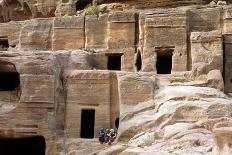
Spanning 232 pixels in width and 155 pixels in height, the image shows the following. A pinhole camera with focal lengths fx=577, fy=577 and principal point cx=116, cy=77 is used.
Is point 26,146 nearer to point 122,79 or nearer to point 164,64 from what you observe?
point 122,79

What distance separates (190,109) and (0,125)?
7182 mm

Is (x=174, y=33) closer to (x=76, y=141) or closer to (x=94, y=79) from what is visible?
(x=94, y=79)

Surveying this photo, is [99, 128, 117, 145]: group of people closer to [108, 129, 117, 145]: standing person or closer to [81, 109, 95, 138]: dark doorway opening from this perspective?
[108, 129, 117, 145]: standing person

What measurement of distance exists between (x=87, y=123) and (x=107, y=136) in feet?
9.21

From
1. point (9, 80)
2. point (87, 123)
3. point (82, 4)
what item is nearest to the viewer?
point (87, 123)

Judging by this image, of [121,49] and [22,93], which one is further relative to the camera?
[121,49]

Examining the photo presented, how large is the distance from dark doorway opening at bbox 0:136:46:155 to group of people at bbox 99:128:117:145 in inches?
167

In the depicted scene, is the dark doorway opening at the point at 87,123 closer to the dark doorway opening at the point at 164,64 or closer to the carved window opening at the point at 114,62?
the carved window opening at the point at 114,62

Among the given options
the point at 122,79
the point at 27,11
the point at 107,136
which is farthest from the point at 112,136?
the point at 27,11

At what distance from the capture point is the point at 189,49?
→ 83.8 ft

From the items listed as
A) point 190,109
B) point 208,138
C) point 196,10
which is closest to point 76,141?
point 190,109

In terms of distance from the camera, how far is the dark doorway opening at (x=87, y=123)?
2333 centimetres

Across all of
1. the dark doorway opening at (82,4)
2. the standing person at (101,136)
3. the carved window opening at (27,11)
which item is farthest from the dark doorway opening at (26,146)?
the carved window opening at (27,11)

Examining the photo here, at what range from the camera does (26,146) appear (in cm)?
2594
